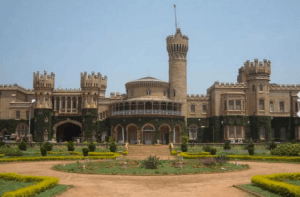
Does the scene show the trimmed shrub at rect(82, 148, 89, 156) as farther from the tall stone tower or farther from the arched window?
the arched window

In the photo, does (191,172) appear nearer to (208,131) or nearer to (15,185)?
(15,185)

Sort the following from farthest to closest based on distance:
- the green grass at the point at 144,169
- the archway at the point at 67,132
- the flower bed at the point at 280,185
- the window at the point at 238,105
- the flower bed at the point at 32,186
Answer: the archway at the point at 67,132 → the window at the point at 238,105 → the green grass at the point at 144,169 → the flower bed at the point at 280,185 → the flower bed at the point at 32,186

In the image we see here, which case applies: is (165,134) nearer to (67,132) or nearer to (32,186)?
(67,132)

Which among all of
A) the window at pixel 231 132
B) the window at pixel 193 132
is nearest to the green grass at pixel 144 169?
the window at pixel 231 132

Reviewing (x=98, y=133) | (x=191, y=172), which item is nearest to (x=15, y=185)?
(x=191, y=172)

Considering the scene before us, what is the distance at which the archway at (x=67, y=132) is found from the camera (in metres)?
66.8

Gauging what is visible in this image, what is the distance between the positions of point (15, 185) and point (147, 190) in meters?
6.78

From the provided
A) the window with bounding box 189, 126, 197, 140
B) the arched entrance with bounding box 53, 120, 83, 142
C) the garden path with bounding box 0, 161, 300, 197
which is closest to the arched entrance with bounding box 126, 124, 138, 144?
the arched entrance with bounding box 53, 120, 83, 142

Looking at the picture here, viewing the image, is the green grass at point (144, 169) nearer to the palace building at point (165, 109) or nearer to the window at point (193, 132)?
the palace building at point (165, 109)

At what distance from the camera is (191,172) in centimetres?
2369

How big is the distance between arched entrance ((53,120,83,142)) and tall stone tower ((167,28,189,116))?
19.0m

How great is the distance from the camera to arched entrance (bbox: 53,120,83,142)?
2504 inches

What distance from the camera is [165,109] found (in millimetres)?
59094

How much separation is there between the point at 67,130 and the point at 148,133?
20815mm
